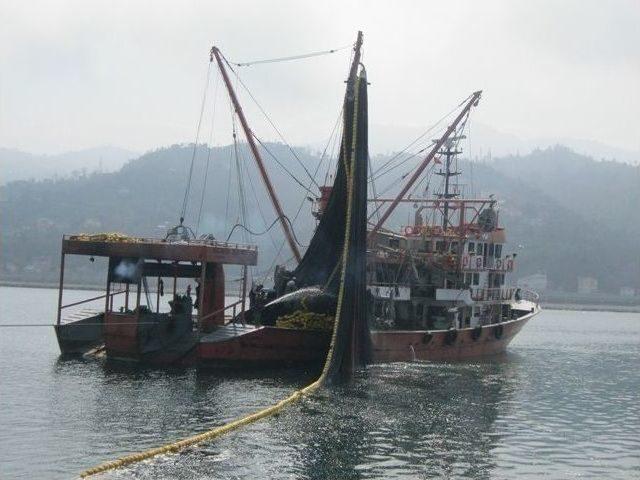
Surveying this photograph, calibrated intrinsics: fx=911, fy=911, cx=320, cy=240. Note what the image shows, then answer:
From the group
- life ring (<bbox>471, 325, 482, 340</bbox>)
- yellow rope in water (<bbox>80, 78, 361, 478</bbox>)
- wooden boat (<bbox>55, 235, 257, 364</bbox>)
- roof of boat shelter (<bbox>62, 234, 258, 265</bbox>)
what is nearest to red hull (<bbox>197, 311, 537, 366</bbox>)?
wooden boat (<bbox>55, 235, 257, 364</bbox>)

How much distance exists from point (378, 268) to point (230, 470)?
3005cm

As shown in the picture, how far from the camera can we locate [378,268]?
51.3 metres

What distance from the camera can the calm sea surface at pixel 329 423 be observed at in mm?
23250

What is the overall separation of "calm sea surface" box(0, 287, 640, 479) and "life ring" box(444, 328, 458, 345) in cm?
413

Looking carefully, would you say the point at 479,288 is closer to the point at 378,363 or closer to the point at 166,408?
the point at 378,363

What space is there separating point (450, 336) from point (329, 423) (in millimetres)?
22796

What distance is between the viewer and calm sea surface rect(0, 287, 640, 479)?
2325 cm

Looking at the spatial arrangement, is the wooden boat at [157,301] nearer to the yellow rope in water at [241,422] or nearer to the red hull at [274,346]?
the red hull at [274,346]

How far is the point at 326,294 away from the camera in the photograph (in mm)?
41094

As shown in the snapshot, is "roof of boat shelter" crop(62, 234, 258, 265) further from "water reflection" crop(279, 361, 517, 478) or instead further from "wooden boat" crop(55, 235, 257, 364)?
"water reflection" crop(279, 361, 517, 478)

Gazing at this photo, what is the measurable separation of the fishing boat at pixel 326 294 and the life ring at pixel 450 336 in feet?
0.33

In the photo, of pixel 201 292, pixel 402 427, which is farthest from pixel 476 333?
pixel 402 427

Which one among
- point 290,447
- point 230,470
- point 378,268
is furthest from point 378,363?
point 230,470

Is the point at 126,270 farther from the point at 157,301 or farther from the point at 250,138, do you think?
the point at 250,138
